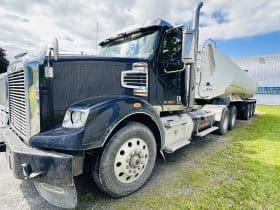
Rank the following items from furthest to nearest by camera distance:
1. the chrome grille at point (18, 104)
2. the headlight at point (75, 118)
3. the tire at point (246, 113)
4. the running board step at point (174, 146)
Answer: the tire at point (246, 113)
the running board step at point (174, 146)
the chrome grille at point (18, 104)
the headlight at point (75, 118)

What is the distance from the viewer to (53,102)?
8.25ft

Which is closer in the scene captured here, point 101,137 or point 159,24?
point 101,137

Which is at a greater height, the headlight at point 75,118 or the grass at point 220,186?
the headlight at point 75,118

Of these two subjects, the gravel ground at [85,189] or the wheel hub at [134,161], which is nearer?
the gravel ground at [85,189]

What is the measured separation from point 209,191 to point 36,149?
2.36 meters

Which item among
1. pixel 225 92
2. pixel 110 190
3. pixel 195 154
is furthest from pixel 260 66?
pixel 110 190

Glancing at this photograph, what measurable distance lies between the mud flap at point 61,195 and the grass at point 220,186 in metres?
0.60

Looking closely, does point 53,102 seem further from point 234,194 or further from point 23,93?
point 234,194

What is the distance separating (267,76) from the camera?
26.7 m

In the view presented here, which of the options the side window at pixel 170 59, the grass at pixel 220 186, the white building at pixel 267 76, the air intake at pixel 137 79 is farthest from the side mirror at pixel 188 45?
the white building at pixel 267 76

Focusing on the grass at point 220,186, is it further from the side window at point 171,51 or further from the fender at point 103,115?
the side window at point 171,51

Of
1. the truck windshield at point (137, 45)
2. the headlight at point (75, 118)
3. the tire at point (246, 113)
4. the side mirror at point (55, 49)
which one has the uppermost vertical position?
the truck windshield at point (137, 45)

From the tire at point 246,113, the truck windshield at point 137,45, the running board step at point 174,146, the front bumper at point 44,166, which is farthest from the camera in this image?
the tire at point 246,113

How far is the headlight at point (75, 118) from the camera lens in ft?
7.67
